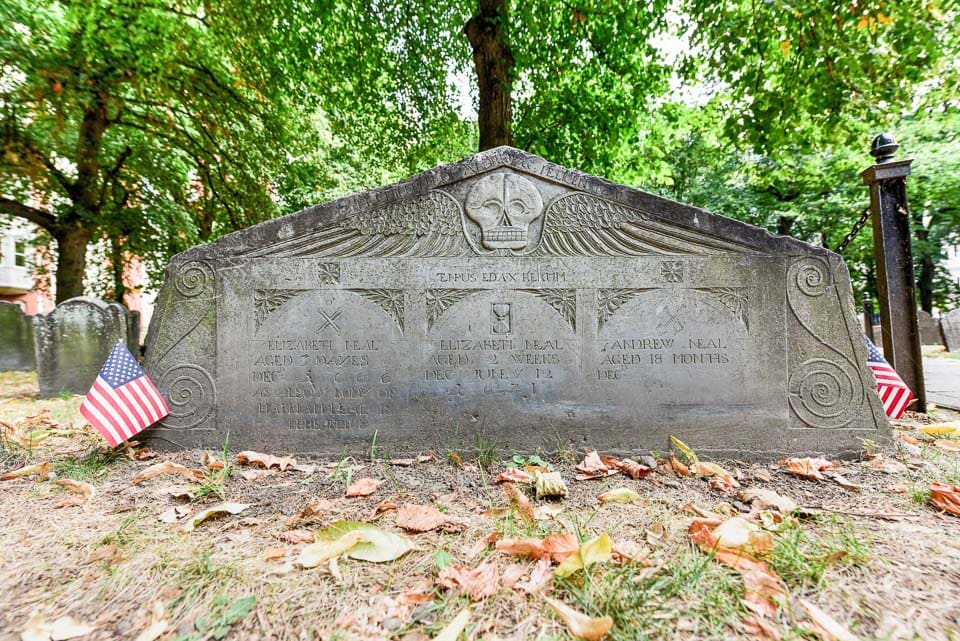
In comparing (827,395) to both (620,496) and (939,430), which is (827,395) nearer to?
(939,430)

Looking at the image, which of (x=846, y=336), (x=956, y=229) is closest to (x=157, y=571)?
(x=846, y=336)

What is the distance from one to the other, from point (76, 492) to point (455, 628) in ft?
7.97

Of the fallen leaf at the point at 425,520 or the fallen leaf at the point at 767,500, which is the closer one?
the fallen leaf at the point at 425,520

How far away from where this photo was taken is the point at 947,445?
3.35m

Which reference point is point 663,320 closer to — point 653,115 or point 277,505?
point 277,505

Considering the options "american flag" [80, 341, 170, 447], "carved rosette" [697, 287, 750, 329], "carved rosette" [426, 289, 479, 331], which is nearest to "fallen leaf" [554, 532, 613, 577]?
"carved rosette" [426, 289, 479, 331]

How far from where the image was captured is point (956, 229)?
19.4 meters

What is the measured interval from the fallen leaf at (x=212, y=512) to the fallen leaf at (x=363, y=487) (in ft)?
1.68

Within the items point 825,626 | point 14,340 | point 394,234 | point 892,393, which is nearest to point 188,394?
point 394,234

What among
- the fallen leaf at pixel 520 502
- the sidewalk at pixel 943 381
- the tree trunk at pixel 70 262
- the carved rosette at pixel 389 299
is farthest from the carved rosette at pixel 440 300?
the tree trunk at pixel 70 262

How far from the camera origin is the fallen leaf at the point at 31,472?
8.93 feet

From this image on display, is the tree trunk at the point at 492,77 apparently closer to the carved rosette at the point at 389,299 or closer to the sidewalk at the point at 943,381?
the carved rosette at the point at 389,299

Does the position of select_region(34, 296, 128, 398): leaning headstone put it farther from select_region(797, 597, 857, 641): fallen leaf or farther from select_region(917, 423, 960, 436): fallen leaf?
select_region(917, 423, 960, 436): fallen leaf

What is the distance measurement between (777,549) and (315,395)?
2.82 meters
